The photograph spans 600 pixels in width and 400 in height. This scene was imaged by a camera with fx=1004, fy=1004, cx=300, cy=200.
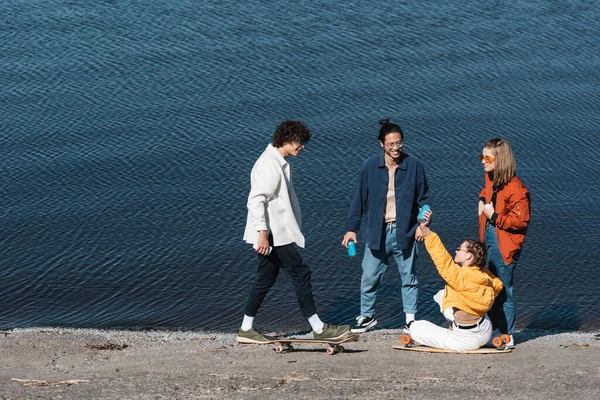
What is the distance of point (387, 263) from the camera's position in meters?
9.57

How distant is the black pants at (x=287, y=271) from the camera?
8.87 m

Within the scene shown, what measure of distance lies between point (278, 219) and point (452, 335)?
71.3 inches

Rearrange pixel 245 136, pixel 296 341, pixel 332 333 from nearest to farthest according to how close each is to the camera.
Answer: pixel 296 341, pixel 332 333, pixel 245 136

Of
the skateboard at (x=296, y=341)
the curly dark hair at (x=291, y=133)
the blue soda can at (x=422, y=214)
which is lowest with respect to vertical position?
the skateboard at (x=296, y=341)

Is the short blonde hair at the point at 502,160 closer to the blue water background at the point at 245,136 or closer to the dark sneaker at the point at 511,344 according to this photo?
the dark sneaker at the point at 511,344

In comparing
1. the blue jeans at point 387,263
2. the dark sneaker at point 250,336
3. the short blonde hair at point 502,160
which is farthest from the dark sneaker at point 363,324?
the short blonde hair at point 502,160

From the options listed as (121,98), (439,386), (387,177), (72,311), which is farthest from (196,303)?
(121,98)

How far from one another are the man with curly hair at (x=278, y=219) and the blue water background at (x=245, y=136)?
2.42 meters

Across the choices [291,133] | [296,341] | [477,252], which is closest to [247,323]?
[296,341]

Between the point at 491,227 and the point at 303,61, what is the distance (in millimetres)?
10896

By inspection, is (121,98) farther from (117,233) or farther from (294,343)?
(294,343)

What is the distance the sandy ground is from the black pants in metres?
0.40

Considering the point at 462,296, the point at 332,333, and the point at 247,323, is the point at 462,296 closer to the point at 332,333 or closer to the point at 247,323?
the point at 332,333

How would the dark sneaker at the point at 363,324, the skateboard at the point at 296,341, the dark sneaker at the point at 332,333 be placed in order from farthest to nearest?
the dark sneaker at the point at 363,324 < the dark sneaker at the point at 332,333 < the skateboard at the point at 296,341
